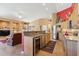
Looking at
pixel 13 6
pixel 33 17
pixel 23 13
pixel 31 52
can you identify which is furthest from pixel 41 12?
pixel 31 52

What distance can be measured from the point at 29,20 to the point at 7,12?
2.46ft

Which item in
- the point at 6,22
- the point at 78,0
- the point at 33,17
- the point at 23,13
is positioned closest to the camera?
the point at 78,0

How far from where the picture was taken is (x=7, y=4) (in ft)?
9.50

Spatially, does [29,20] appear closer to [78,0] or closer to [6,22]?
[6,22]

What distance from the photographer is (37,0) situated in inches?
115

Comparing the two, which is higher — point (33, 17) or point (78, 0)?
point (78, 0)

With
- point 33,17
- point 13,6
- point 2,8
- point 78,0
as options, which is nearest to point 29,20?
point 33,17

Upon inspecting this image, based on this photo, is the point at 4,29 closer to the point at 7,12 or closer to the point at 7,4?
the point at 7,12

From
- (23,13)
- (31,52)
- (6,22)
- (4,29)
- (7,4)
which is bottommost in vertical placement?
(31,52)

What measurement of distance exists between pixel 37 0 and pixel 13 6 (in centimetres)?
72

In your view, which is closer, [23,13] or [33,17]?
[23,13]

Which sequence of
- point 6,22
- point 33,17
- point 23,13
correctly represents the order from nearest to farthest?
point 6,22 < point 23,13 < point 33,17

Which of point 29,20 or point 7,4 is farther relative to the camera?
point 29,20

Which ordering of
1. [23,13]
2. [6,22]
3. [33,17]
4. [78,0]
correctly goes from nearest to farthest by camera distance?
[78,0] < [6,22] < [23,13] < [33,17]
